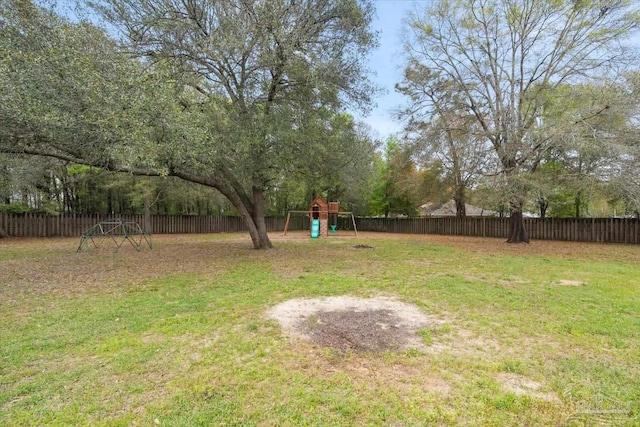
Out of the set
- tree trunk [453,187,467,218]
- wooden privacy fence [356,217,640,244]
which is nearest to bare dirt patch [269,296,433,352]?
tree trunk [453,187,467,218]

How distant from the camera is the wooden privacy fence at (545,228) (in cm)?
1375

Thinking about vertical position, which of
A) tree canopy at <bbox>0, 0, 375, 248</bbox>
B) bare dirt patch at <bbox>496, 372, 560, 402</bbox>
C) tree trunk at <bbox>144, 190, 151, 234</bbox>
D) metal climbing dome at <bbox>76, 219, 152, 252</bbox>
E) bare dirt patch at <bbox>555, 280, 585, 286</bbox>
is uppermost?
tree canopy at <bbox>0, 0, 375, 248</bbox>

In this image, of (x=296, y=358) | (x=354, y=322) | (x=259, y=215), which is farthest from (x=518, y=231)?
(x=296, y=358)

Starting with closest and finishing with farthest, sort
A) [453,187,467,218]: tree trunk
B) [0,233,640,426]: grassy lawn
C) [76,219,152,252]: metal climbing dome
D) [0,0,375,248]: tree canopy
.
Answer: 1. [0,233,640,426]: grassy lawn
2. [0,0,375,248]: tree canopy
3. [76,219,152,252]: metal climbing dome
4. [453,187,467,218]: tree trunk

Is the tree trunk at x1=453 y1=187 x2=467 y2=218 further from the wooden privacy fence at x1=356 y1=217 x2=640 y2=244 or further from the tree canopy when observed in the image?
the tree canopy

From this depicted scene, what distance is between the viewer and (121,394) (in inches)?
89.7

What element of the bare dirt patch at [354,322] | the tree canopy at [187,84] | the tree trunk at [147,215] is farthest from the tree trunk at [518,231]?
the tree trunk at [147,215]

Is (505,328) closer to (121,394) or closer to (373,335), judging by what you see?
(373,335)

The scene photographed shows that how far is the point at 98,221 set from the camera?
1709cm

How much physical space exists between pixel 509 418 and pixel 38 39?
7487 mm

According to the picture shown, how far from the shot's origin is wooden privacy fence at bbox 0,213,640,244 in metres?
14.1

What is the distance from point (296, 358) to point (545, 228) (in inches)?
659

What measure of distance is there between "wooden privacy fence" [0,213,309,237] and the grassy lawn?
12.0m

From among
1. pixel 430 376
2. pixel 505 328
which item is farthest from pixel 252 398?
pixel 505 328
